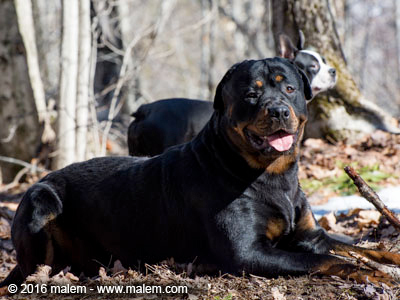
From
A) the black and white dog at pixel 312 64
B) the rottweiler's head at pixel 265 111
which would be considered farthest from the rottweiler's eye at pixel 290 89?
the black and white dog at pixel 312 64

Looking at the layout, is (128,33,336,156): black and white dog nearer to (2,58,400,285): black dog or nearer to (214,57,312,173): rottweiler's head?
(2,58,400,285): black dog

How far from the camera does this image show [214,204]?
4.02 metres

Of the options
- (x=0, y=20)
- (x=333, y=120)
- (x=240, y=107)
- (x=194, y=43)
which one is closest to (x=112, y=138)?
(x=0, y=20)

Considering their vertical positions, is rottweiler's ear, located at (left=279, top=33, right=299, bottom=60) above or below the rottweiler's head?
above

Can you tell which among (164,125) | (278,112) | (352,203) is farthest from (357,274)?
(164,125)

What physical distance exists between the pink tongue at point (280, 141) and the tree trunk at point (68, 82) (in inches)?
200

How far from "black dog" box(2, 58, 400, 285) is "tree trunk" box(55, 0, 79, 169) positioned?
3.71 meters

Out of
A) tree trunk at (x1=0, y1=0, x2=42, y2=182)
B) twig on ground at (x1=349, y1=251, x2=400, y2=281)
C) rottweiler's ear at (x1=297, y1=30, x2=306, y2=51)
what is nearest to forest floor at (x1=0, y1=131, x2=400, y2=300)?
twig on ground at (x1=349, y1=251, x2=400, y2=281)

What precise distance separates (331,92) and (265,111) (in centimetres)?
548

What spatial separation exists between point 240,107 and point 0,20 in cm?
673

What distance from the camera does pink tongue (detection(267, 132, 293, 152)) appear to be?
400 centimetres

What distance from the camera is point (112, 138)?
1166 cm

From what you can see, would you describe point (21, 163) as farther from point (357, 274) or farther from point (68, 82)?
point (357, 274)

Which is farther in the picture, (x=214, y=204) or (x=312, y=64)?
(x=312, y=64)
